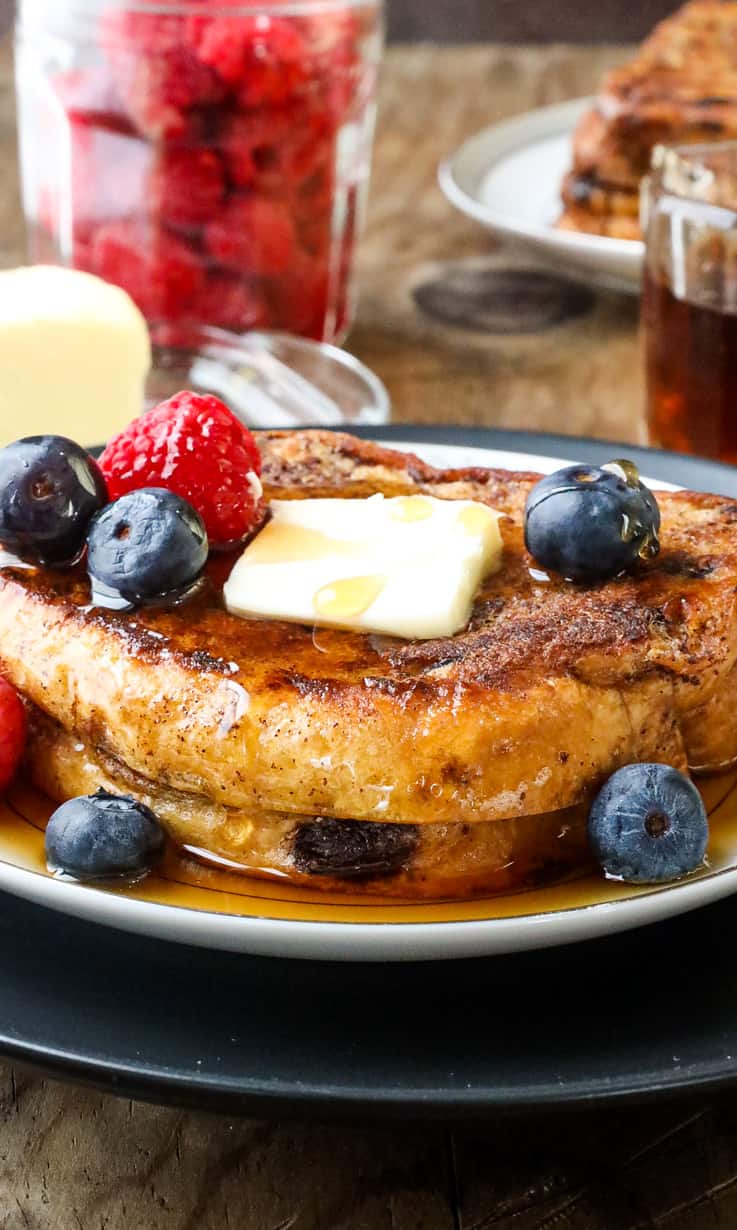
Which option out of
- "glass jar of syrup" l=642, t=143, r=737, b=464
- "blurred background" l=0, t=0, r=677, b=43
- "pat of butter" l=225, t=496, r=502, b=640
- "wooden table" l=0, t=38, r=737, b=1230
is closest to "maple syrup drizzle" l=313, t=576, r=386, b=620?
"pat of butter" l=225, t=496, r=502, b=640

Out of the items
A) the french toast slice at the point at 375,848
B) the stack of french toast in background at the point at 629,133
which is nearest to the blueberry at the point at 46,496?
the french toast slice at the point at 375,848

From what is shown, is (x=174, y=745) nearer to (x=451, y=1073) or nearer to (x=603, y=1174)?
(x=451, y=1073)

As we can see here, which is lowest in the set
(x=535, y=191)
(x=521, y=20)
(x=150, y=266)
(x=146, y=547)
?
(x=521, y=20)

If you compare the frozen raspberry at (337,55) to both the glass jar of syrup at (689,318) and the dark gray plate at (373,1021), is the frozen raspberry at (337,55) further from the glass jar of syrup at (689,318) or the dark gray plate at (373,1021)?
the dark gray plate at (373,1021)

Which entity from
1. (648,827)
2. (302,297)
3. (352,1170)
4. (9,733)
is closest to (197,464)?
(9,733)

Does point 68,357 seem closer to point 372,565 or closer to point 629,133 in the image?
point 372,565

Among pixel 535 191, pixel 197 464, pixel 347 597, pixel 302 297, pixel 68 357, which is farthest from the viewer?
pixel 535 191
